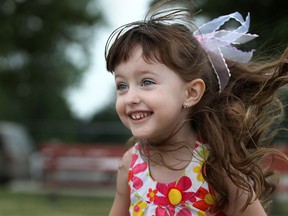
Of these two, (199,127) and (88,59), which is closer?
(199,127)

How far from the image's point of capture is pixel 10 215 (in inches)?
323

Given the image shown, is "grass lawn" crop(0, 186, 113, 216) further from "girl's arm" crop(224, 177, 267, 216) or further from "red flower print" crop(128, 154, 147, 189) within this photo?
"girl's arm" crop(224, 177, 267, 216)

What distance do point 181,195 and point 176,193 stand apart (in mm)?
20

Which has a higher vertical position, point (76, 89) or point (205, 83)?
point (76, 89)

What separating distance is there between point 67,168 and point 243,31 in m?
8.24

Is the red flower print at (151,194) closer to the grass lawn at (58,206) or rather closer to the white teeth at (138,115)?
the white teeth at (138,115)

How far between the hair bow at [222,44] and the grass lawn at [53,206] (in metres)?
6.09

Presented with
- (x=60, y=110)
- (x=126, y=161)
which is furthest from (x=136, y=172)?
(x=60, y=110)

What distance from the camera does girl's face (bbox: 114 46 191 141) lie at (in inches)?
93.6

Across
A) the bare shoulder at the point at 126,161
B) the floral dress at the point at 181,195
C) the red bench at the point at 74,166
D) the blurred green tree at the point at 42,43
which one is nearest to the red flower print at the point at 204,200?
the floral dress at the point at 181,195

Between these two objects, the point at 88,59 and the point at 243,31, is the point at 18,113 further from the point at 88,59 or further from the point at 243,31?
the point at 243,31

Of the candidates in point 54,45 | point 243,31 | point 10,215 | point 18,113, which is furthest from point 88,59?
point 243,31

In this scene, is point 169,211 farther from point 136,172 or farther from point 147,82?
point 147,82

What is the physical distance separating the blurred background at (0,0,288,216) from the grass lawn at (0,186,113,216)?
0.02m
